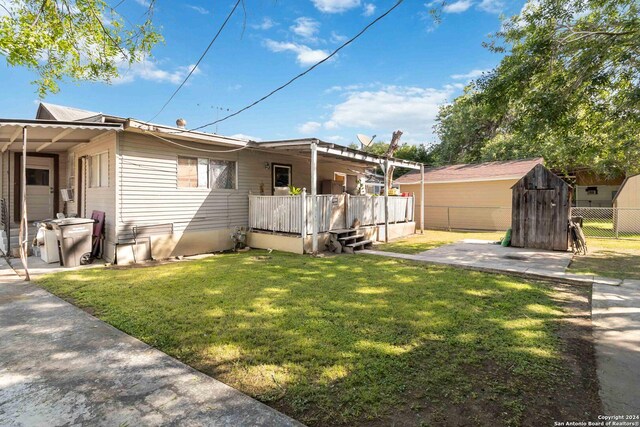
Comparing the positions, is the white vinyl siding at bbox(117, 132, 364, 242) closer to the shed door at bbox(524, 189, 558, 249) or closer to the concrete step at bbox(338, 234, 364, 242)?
the concrete step at bbox(338, 234, 364, 242)

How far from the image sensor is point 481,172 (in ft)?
56.7

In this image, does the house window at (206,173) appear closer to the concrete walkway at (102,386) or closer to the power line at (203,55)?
the power line at (203,55)

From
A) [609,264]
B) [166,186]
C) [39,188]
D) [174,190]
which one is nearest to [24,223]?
[166,186]

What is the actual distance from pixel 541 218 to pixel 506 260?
2.84m

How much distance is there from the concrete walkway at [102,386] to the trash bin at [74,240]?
3879 millimetres

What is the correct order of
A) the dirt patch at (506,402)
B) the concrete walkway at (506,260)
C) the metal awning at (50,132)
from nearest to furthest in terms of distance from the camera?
the dirt patch at (506,402), the concrete walkway at (506,260), the metal awning at (50,132)

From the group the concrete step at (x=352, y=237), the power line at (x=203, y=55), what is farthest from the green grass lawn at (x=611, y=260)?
the power line at (x=203, y=55)

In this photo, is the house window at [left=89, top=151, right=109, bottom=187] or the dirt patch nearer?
the dirt patch

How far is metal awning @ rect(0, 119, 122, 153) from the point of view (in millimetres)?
6391

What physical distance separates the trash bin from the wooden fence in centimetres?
438

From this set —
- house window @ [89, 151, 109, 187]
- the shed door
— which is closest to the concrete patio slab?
the shed door

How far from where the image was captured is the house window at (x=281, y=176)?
1152cm

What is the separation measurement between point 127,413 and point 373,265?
235 inches

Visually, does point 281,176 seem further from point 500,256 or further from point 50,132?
point 500,256
